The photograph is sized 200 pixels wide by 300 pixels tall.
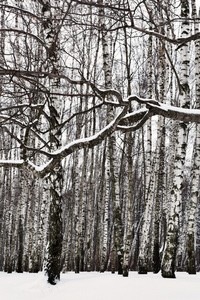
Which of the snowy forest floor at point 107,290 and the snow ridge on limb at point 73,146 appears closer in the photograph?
the snow ridge on limb at point 73,146

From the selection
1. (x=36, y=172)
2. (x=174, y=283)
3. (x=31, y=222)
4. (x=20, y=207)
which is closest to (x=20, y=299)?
(x=174, y=283)

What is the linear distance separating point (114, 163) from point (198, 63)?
161 inches

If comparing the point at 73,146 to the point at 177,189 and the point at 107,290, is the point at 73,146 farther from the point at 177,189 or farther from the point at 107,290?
the point at 177,189

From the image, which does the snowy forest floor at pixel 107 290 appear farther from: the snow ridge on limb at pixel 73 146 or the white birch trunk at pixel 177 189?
the snow ridge on limb at pixel 73 146

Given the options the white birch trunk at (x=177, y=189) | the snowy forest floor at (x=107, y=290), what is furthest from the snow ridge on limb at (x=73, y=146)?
the white birch trunk at (x=177, y=189)

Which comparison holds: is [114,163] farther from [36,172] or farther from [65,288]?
[36,172]

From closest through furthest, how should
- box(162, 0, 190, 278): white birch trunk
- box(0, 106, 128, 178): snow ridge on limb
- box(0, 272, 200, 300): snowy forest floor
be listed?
box(0, 106, 128, 178): snow ridge on limb
box(0, 272, 200, 300): snowy forest floor
box(162, 0, 190, 278): white birch trunk

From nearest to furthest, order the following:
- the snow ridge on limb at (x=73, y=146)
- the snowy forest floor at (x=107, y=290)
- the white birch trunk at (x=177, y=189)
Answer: the snow ridge on limb at (x=73, y=146)
the snowy forest floor at (x=107, y=290)
the white birch trunk at (x=177, y=189)

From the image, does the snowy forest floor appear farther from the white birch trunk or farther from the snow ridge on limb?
the snow ridge on limb

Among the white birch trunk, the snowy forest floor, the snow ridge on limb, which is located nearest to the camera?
the snow ridge on limb

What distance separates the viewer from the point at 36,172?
13.6 feet

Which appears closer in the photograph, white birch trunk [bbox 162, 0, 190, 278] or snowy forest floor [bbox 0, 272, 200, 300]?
snowy forest floor [bbox 0, 272, 200, 300]

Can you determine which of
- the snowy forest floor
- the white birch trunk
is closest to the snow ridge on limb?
the snowy forest floor

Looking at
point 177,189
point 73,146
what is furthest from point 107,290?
point 73,146
